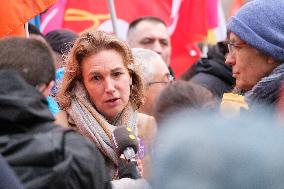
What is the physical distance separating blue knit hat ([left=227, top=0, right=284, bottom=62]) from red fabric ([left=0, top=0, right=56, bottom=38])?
6.32ft

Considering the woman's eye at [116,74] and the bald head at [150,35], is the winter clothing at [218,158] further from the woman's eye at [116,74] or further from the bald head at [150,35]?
the bald head at [150,35]

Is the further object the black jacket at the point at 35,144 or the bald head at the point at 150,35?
the bald head at the point at 150,35

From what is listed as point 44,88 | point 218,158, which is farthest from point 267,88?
point 218,158

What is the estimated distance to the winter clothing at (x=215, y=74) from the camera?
7.17 meters

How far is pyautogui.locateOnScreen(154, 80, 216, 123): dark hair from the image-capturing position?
2.95 meters

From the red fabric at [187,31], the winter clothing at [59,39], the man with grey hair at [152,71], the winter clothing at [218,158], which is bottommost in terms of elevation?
the red fabric at [187,31]

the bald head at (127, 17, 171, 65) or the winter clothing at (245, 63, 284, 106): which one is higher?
the winter clothing at (245, 63, 284, 106)

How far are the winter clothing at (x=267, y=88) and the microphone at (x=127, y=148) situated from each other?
55 cm

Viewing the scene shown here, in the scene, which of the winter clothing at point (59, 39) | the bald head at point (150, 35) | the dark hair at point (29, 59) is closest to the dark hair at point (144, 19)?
the bald head at point (150, 35)

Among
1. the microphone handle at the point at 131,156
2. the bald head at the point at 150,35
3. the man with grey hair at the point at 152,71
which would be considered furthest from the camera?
the bald head at the point at 150,35

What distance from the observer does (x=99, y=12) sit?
8.52m

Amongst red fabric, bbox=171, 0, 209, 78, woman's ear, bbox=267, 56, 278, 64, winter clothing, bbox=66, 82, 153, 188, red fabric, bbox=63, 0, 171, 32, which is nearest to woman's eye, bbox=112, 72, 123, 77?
winter clothing, bbox=66, 82, 153, 188

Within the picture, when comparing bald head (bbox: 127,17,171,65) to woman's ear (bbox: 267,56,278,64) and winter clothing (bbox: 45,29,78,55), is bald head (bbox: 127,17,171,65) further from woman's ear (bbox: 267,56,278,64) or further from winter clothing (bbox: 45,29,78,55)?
woman's ear (bbox: 267,56,278,64)

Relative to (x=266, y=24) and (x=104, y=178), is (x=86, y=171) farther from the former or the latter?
(x=266, y=24)
